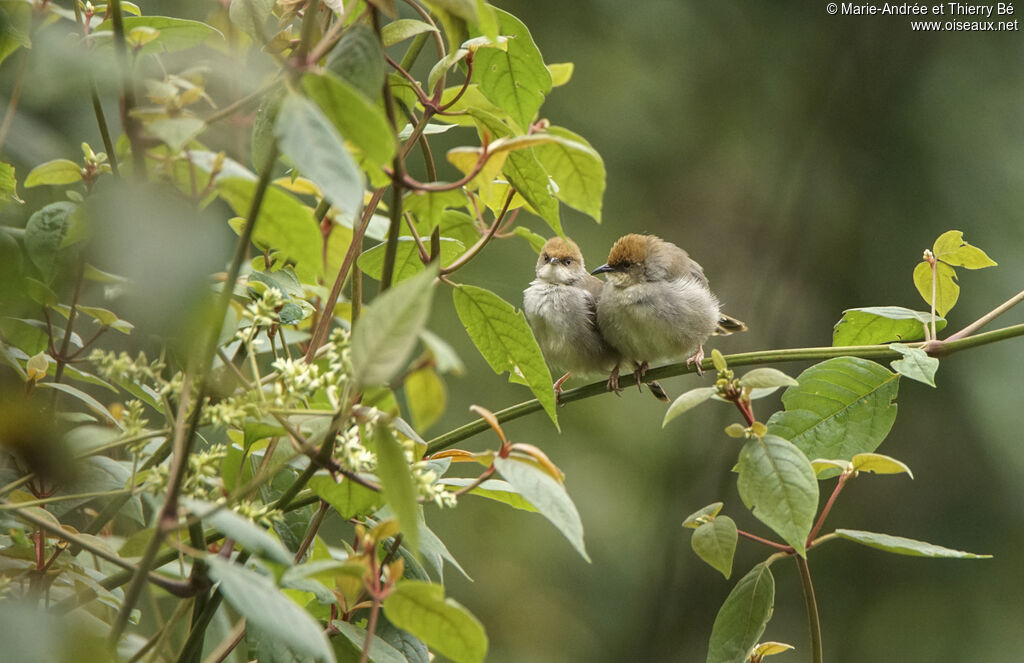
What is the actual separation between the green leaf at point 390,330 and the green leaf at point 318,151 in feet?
0.28

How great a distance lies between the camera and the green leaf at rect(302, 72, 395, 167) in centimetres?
88

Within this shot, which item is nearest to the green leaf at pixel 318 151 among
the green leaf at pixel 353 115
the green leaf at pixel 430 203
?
the green leaf at pixel 353 115

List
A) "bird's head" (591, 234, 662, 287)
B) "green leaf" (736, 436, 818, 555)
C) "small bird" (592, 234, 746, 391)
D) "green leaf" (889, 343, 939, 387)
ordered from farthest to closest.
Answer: "bird's head" (591, 234, 662, 287) → "small bird" (592, 234, 746, 391) → "green leaf" (889, 343, 939, 387) → "green leaf" (736, 436, 818, 555)

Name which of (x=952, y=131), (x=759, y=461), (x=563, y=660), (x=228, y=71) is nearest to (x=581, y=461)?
(x=563, y=660)

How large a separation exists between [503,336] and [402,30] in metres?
0.48

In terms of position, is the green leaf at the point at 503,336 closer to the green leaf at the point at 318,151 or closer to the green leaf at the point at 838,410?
the green leaf at the point at 838,410

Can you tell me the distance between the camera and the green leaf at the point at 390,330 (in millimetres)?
806

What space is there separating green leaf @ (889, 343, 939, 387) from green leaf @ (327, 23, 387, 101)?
103 cm

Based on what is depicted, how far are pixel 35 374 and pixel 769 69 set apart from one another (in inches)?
240

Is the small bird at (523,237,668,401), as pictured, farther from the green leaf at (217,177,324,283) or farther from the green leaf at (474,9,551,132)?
the green leaf at (217,177,324,283)

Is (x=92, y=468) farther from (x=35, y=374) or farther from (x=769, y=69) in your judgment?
(x=769, y=69)

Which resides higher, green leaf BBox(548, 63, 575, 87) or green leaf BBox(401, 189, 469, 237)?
green leaf BBox(548, 63, 575, 87)

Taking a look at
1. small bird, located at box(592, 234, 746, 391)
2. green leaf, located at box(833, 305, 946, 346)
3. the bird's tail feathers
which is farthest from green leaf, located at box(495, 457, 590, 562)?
the bird's tail feathers

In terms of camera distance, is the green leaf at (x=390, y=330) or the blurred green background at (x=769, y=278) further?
the blurred green background at (x=769, y=278)
